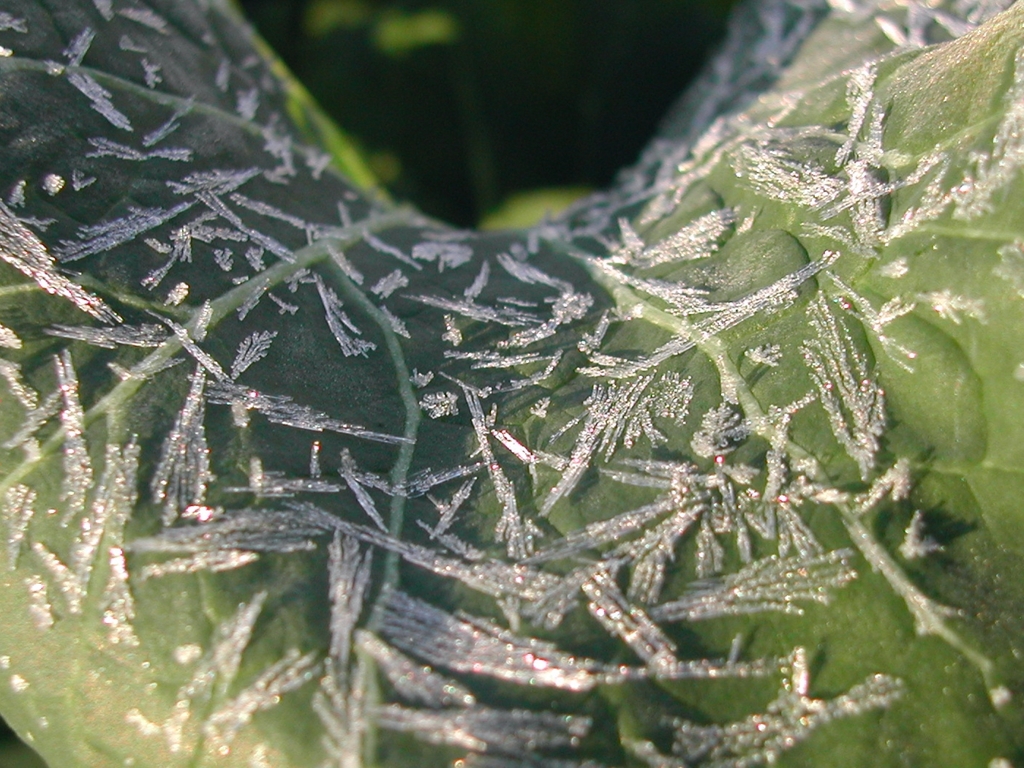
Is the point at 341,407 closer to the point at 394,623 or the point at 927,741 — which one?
→ the point at 394,623

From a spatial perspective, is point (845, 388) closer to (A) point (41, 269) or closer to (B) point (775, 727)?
(B) point (775, 727)

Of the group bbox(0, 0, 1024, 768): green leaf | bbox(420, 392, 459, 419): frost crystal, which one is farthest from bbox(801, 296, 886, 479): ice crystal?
bbox(420, 392, 459, 419): frost crystal

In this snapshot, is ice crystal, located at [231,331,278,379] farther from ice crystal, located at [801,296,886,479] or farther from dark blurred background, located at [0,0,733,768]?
dark blurred background, located at [0,0,733,768]

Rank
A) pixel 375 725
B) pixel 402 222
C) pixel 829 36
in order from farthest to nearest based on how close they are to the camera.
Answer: pixel 829 36, pixel 402 222, pixel 375 725

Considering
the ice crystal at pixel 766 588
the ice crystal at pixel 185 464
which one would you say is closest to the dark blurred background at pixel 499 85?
the ice crystal at pixel 185 464

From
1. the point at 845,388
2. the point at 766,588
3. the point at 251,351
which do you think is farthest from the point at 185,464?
the point at 845,388

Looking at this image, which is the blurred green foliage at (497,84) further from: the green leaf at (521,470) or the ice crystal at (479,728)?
the ice crystal at (479,728)

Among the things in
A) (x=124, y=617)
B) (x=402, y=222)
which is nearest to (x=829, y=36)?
(x=402, y=222)
